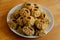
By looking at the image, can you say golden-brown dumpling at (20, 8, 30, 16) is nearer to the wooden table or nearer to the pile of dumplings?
the pile of dumplings

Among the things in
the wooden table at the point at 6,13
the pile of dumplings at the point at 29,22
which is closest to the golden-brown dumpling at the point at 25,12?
the pile of dumplings at the point at 29,22

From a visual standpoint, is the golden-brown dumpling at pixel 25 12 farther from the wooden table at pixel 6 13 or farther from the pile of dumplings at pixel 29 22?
the wooden table at pixel 6 13

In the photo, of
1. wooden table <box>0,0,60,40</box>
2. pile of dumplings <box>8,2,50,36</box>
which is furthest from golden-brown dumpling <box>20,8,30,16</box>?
wooden table <box>0,0,60,40</box>

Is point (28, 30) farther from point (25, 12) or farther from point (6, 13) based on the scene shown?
point (6, 13)

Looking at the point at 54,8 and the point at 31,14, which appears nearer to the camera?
the point at 31,14

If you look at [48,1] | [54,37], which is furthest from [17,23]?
[48,1]

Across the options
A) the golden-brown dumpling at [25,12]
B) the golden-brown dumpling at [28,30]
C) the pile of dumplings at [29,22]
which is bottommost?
the golden-brown dumpling at [28,30]

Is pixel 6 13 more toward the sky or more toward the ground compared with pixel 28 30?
more toward the sky

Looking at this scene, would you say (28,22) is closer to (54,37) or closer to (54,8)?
(54,37)

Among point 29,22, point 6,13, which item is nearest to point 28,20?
point 29,22
